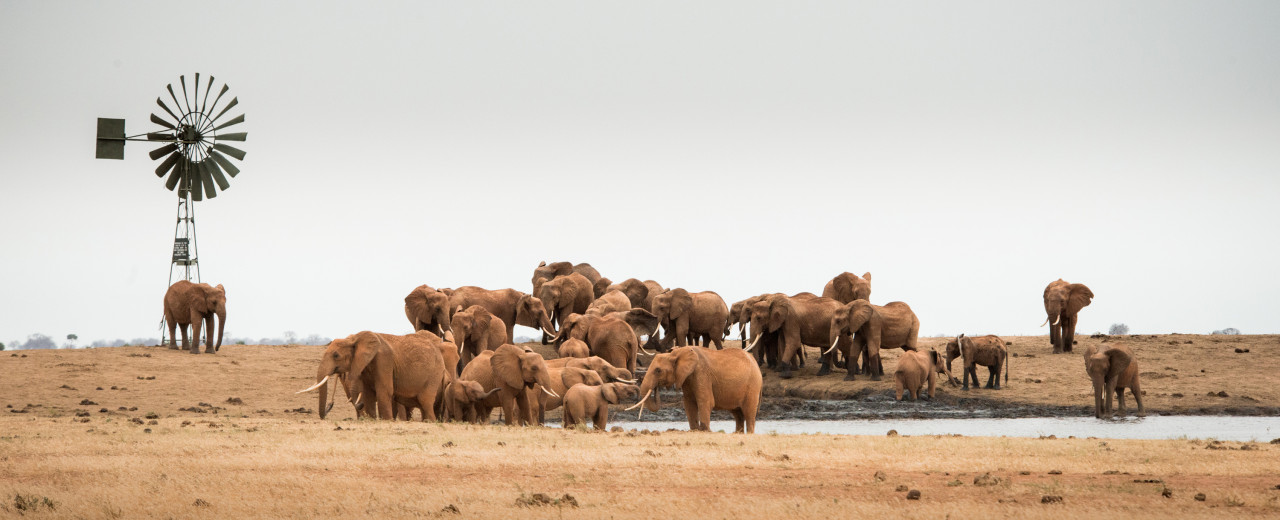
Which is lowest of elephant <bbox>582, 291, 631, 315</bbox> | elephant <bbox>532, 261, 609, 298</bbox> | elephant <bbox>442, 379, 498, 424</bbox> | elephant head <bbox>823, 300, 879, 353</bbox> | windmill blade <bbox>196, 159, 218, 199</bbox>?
elephant <bbox>442, 379, 498, 424</bbox>

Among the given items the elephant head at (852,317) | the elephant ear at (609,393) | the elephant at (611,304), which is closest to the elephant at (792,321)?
the elephant head at (852,317)

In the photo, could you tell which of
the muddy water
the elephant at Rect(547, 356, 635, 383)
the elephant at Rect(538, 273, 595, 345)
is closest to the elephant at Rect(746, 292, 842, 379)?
the muddy water

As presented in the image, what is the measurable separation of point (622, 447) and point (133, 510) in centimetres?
736

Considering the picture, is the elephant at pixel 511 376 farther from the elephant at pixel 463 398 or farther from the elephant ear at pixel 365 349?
the elephant ear at pixel 365 349

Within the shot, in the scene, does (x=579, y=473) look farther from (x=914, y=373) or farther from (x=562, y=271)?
(x=562, y=271)

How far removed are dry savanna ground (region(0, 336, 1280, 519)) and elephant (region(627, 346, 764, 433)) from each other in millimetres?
2412

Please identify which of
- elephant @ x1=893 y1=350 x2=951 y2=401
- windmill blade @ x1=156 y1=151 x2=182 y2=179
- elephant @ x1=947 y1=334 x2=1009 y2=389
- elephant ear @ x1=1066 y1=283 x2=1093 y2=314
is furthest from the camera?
windmill blade @ x1=156 y1=151 x2=182 y2=179

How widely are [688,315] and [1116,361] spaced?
1597 cm

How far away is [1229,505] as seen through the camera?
1418cm

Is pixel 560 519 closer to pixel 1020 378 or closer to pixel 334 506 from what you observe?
pixel 334 506

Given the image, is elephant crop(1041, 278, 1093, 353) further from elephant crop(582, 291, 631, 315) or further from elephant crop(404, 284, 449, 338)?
elephant crop(404, 284, 449, 338)

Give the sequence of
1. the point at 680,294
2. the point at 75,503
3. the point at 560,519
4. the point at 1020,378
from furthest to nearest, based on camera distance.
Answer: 1. the point at 680,294
2. the point at 1020,378
3. the point at 75,503
4. the point at 560,519

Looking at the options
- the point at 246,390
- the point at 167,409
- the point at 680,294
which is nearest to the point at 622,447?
the point at 167,409

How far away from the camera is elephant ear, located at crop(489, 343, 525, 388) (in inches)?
1011
